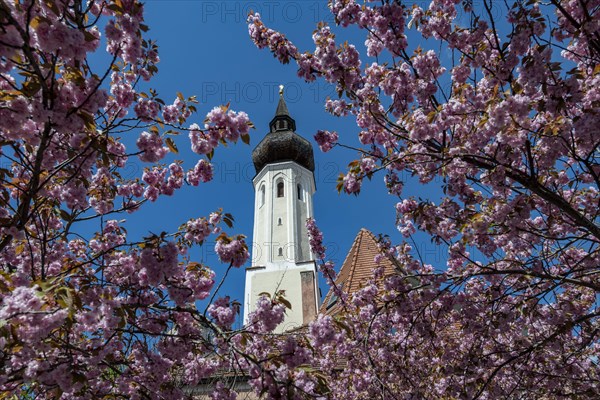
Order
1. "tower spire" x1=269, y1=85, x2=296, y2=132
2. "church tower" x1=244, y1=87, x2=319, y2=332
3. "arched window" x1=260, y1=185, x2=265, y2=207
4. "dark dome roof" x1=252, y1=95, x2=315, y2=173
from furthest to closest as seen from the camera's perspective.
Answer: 1. "tower spire" x1=269, y1=85, x2=296, y2=132
2. "dark dome roof" x1=252, y1=95, x2=315, y2=173
3. "arched window" x1=260, y1=185, x2=265, y2=207
4. "church tower" x1=244, y1=87, x2=319, y2=332

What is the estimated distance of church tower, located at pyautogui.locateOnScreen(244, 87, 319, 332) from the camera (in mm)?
18094

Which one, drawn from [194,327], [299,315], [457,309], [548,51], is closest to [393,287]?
[457,309]

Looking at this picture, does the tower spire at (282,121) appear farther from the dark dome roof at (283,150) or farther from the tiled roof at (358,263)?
the tiled roof at (358,263)

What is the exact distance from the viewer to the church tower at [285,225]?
18094 millimetres

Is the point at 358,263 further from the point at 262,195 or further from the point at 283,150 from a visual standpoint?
the point at 283,150

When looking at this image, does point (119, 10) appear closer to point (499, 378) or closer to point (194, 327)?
point (194, 327)

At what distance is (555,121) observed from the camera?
3096 millimetres

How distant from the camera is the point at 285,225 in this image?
20.8 meters

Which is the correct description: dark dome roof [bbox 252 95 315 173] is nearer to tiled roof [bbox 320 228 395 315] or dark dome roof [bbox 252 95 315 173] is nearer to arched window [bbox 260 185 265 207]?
arched window [bbox 260 185 265 207]

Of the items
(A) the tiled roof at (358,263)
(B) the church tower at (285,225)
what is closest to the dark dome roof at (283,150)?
(B) the church tower at (285,225)

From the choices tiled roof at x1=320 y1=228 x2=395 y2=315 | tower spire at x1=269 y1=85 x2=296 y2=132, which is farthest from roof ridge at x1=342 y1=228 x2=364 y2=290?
tower spire at x1=269 y1=85 x2=296 y2=132

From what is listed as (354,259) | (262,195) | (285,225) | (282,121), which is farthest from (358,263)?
(282,121)

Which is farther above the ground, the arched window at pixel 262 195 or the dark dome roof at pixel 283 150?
the dark dome roof at pixel 283 150

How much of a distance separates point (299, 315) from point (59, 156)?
14939 mm
